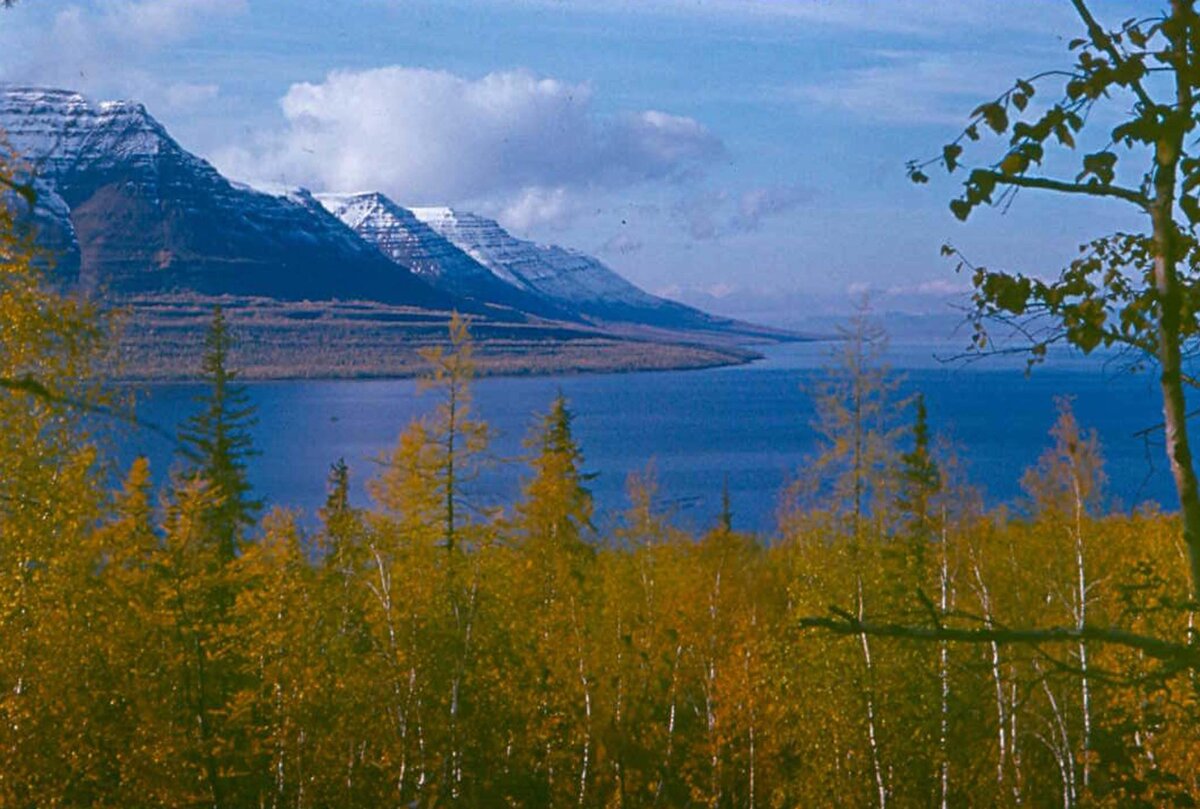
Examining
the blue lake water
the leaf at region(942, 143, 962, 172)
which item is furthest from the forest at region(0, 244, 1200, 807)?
the blue lake water

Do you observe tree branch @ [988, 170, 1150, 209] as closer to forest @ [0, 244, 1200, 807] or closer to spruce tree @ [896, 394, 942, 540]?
forest @ [0, 244, 1200, 807]

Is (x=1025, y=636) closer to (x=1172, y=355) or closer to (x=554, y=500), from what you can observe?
(x=1172, y=355)

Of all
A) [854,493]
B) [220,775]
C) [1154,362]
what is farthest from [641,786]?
[1154,362]

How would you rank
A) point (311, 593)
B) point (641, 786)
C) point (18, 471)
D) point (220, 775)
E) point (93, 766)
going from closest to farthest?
point (18, 471)
point (93, 766)
point (220, 775)
point (311, 593)
point (641, 786)

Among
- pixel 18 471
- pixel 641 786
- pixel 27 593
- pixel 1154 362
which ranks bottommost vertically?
pixel 641 786

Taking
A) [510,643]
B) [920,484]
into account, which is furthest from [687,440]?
[510,643]

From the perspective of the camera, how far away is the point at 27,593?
49.2 ft

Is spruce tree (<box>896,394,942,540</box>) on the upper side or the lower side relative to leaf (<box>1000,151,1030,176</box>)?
lower

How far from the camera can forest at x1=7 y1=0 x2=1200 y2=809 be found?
14.5 metres

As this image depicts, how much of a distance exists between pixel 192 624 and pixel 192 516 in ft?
4.92

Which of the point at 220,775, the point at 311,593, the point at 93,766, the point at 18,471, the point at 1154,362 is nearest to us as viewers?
the point at 1154,362

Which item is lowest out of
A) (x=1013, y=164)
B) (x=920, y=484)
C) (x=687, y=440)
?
(x=687, y=440)

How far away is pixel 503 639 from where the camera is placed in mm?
24141

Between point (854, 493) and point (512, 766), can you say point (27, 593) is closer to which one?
point (512, 766)
